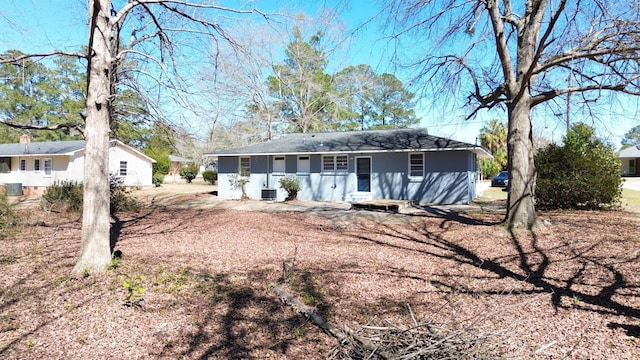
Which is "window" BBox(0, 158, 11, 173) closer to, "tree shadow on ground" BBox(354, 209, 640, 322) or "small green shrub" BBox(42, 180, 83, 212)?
"small green shrub" BBox(42, 180, 83, 212)

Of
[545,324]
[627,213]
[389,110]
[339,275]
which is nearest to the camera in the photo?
[545,324]

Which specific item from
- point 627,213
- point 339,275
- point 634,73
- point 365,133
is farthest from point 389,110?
point 339,275

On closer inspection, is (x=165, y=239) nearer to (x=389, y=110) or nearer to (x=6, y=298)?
A: (x=6, y=298)

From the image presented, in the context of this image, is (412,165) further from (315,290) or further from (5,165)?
(5,165)

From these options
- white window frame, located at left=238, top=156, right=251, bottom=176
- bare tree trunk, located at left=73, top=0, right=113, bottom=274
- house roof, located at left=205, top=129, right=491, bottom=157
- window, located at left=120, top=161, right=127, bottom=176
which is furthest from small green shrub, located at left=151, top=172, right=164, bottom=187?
bare tree trunk, located at left=73, top=0, right=113, bottom=274

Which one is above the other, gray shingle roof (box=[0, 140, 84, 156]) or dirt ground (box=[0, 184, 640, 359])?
gray shingle roof (box=[0, 140, 84, 156])

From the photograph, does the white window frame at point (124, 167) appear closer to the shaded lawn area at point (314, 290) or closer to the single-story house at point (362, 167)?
the single-story house at point (362, 167)

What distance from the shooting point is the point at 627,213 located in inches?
454

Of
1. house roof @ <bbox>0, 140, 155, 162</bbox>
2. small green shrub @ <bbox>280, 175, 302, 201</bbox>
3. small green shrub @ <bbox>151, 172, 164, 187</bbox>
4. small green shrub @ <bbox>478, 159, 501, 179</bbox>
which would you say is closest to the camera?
small green shrub @ <bbox>280, 175, 302, 201</bbox>

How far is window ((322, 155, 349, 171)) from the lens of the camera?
18.4 meters

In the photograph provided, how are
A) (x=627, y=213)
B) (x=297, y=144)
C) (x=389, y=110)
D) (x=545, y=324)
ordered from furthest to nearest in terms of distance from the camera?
1. (x=389, y=110)
2. (x=297, y=144)
3. (x=627, y=213)
4. (x=545, y=324)

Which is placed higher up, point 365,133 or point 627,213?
point 365,133

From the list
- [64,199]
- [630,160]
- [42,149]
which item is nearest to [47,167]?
[42,149]

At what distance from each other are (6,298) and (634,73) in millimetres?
11161
